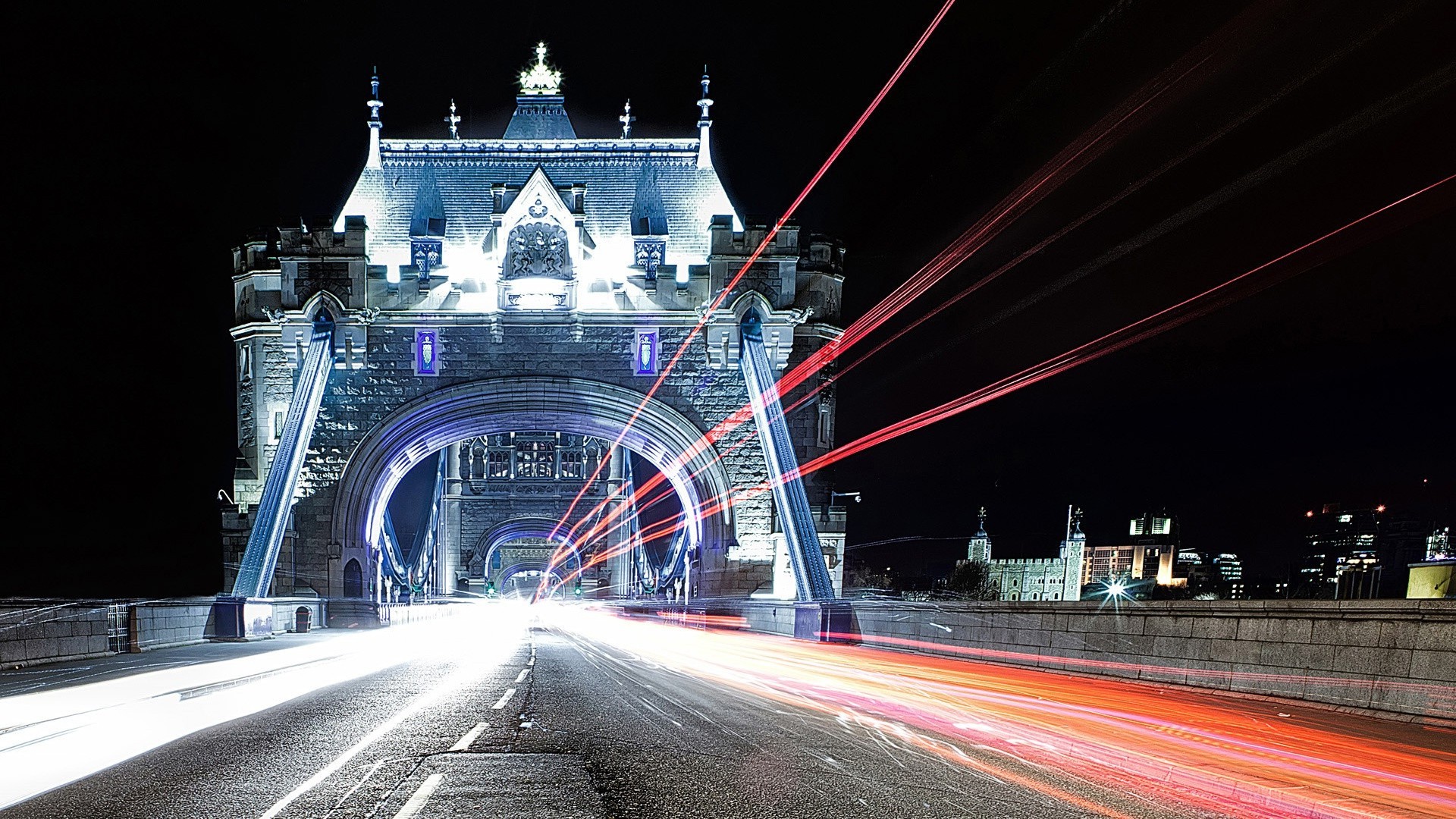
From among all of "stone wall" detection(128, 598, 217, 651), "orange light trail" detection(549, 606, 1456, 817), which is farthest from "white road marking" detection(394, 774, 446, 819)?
"stone wall" detection(128, 598, 217, 651)

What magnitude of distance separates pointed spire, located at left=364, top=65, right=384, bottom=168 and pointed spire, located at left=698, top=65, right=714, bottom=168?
32.5 feet

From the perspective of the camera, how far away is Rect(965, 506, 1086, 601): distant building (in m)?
122

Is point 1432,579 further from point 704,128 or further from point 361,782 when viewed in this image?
point 704,128

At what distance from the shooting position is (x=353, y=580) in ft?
110

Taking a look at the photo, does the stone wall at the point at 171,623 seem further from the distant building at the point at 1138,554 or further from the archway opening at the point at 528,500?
the distant building at the point at 1138,554

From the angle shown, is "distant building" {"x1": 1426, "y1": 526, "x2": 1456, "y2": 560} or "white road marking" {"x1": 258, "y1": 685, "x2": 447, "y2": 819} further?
"distant building" {"x1": 1426, "y1": 526, "x2": 1456, "y2": 560}

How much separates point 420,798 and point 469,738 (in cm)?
229

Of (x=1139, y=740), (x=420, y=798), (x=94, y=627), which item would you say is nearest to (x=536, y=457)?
(x=94, y=627)

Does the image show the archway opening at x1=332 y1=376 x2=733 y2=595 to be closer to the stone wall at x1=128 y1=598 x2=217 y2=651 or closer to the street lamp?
the street lamp

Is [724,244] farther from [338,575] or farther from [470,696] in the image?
[470,696]

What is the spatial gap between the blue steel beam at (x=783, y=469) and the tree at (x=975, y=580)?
314 feet

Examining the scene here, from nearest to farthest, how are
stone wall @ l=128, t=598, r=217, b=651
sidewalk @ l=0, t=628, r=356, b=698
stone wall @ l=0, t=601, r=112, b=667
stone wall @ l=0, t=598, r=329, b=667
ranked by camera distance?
1. sidewalk @ l=0, t=628, r=356, b=698
2. stone wall @ l=0, t=601, r=112, b=667
3. stone wall @ l=0, t=598, r=329, b=667
4. stone wall @ l=128, t=598, r=217, b=651

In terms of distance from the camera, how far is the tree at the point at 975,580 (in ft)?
420

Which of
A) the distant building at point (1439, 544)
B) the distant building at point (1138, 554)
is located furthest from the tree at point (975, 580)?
the distant building at point (1439, 544)
